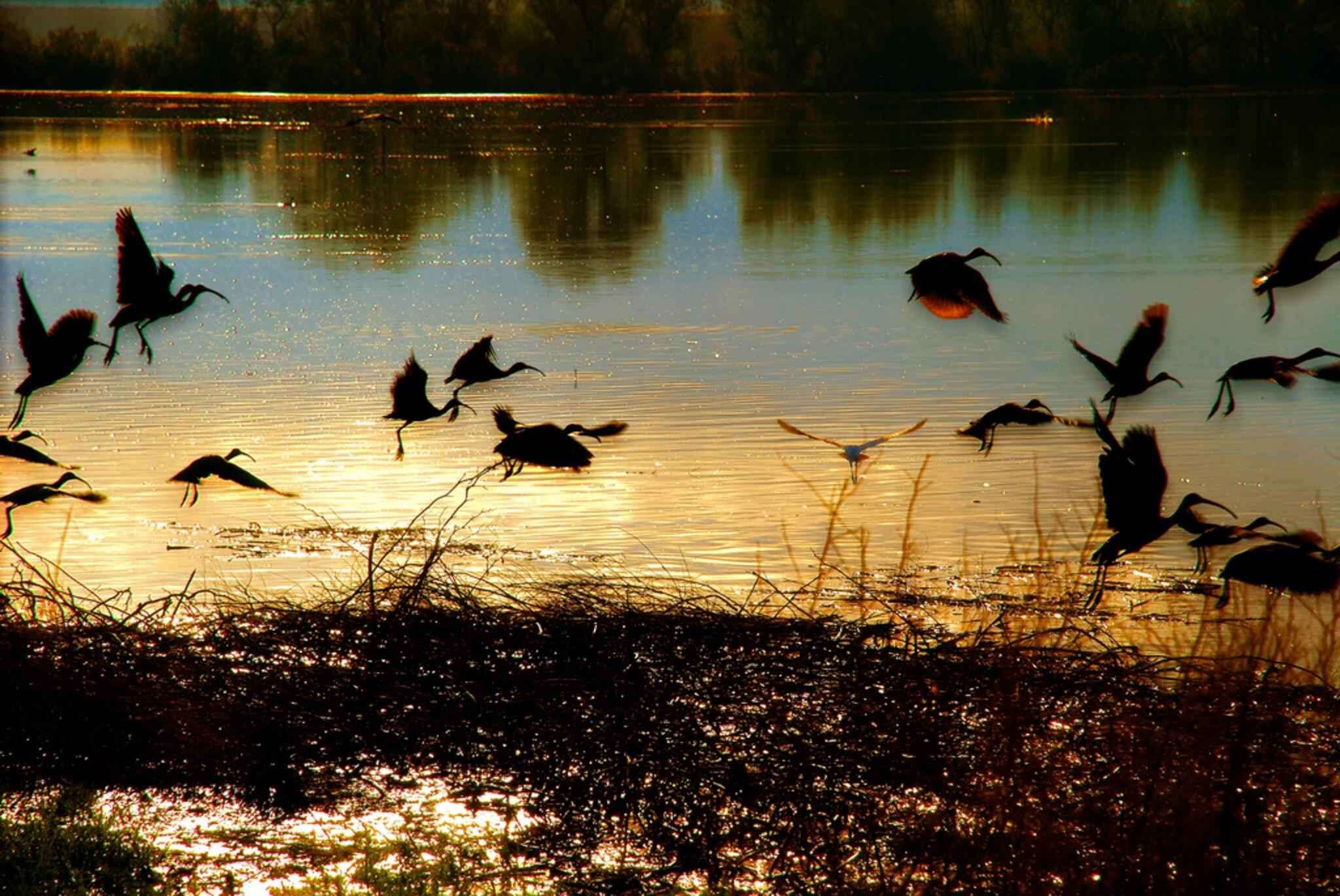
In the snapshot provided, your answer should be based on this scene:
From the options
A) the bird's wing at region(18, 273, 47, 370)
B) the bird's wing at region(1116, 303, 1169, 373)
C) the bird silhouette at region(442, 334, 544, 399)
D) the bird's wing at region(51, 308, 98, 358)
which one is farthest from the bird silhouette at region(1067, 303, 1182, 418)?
the bird's wing at region(18, 273, 47, 370)

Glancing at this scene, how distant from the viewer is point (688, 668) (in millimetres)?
5586

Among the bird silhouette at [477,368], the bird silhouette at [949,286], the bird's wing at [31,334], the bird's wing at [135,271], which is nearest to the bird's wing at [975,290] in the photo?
the bird silhouette at [949,286]

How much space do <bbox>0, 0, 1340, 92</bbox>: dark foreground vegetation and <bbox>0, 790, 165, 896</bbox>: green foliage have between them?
223ft

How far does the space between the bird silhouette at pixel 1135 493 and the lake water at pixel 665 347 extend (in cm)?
193

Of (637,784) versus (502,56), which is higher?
(502,56)

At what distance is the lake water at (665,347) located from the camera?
847cm

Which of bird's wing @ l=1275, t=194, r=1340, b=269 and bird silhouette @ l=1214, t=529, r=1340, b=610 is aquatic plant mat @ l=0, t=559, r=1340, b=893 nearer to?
bird silhouette @ l=1214, t=529, r=1340, b=610

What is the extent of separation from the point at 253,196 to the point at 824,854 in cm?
2538

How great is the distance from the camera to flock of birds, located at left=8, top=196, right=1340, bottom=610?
4.19 meters

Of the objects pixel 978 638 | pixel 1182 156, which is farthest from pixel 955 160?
pixel 978 638

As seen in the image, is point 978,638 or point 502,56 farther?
point 502,56

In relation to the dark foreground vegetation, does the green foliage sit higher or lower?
lower

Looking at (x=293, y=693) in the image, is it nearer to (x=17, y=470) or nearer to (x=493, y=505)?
(x=493, y=505)

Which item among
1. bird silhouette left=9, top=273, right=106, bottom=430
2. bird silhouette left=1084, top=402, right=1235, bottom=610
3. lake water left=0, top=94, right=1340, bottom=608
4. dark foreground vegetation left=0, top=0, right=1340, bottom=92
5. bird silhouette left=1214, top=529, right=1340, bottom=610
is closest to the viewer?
bird silhouette left=1084, top=402, right=1235, bottom=610
